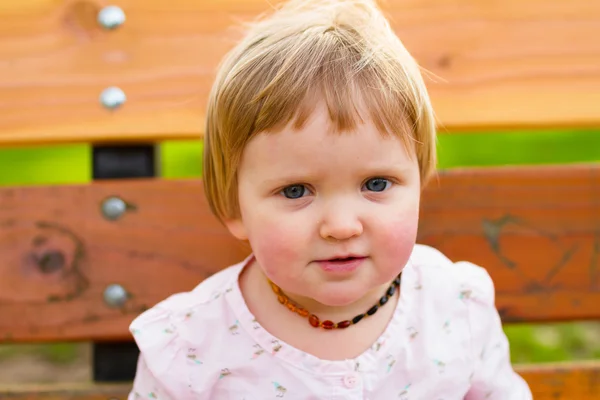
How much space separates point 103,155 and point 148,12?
1.04ft

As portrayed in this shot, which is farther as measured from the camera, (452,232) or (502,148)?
(502,148)

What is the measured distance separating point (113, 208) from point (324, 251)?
1.85 ft

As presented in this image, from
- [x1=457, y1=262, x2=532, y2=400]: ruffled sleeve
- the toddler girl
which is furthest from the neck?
[x1=457, y1=262, x2=532, y2=400]: ruffled sleeve

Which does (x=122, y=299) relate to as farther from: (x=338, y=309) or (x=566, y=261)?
(x=566, y=261)

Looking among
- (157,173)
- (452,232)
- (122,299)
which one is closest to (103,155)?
(157,173)

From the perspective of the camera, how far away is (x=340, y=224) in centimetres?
117

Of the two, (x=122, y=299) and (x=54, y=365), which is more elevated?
(x=122, y=299)

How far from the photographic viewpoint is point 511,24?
1.62 m

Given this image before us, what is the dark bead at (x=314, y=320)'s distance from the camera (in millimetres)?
1380

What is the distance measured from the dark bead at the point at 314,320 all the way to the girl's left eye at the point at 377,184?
289 millimetres

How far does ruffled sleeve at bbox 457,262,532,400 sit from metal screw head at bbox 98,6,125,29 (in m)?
0.87

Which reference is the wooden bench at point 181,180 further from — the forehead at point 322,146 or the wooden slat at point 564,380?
the forehead at point 322,146

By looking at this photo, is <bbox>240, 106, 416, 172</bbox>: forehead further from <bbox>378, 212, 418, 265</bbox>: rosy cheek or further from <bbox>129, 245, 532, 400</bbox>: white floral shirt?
<bbox>129, 245, 532, 400</bbox>: white floral shirt

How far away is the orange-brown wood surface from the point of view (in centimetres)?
157
